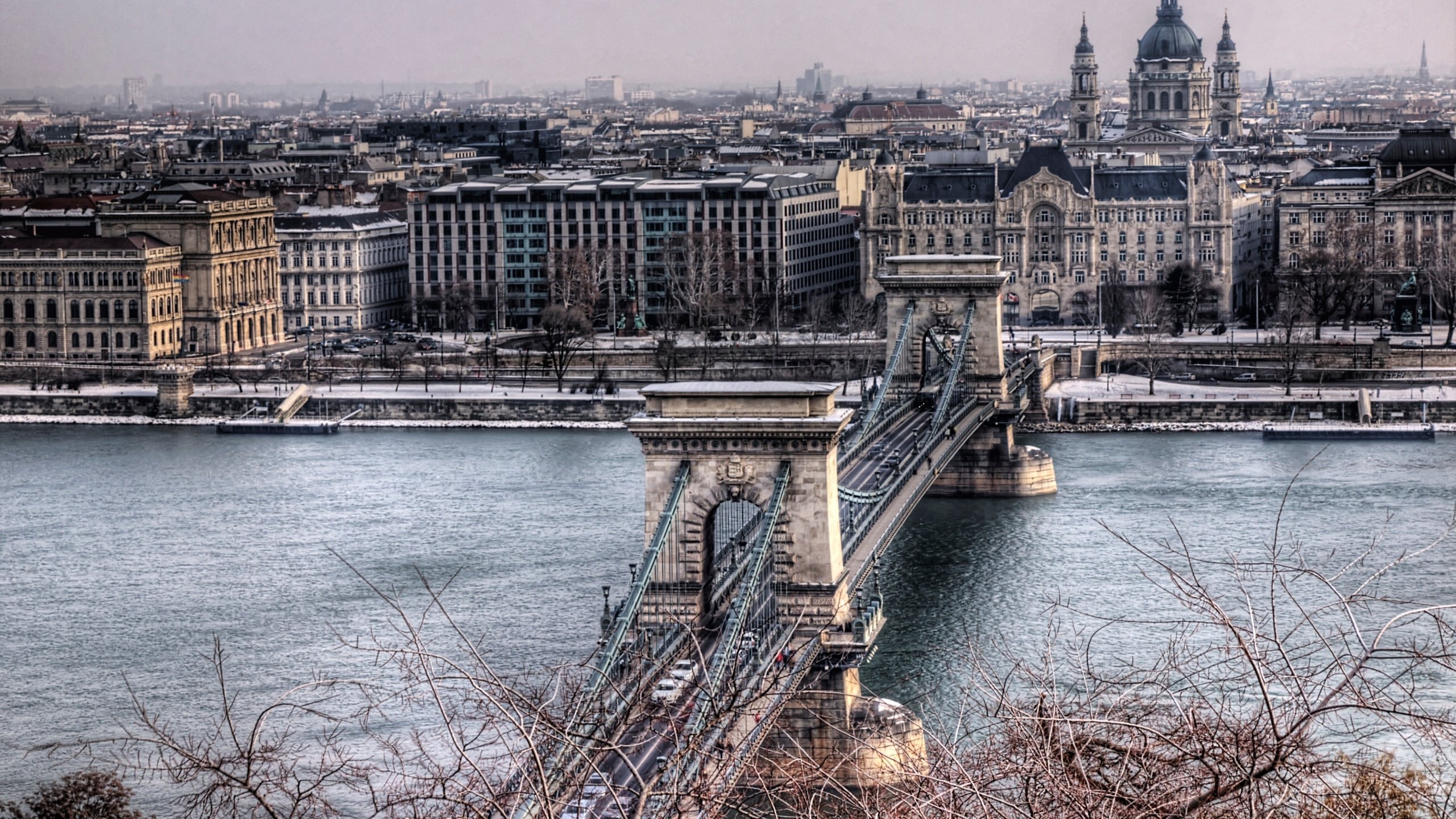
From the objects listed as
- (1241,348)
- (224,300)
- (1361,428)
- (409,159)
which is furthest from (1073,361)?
(409,159)

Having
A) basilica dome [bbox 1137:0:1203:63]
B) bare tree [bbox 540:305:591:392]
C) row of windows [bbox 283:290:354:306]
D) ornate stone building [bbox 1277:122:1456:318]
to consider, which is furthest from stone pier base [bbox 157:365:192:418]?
basilica dome [bbox 1137:0:1203:63]

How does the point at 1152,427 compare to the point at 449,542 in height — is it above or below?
below

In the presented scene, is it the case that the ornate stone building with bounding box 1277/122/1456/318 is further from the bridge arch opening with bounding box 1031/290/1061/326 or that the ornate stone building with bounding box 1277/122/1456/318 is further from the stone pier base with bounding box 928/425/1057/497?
the stone pier base with bounding box 928/425/1057/497

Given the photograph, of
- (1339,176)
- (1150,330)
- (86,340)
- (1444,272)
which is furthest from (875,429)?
(1339,176)

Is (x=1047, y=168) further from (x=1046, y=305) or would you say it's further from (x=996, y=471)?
(x=996, y=471)

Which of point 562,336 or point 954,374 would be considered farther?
point 562,336

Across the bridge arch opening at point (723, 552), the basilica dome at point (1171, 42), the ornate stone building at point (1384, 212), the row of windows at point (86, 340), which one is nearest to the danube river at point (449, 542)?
the bridge arch opening at point (723, 552)

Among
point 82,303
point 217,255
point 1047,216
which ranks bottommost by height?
point 82,303
